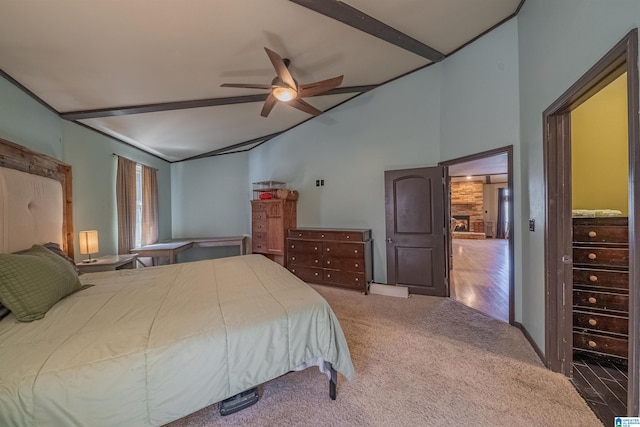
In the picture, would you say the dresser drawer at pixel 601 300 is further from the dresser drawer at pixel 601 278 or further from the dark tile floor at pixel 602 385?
the dark tile floor at pixel 602 385

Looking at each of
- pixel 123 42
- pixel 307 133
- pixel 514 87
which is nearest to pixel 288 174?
pixel 307 133

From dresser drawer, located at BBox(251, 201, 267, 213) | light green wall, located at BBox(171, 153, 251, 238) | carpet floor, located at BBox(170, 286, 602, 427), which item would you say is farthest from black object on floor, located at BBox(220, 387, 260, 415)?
light green wall, located at BBox(171, 153, 251, 238)

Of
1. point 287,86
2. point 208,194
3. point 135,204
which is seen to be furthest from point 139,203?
point 287,86

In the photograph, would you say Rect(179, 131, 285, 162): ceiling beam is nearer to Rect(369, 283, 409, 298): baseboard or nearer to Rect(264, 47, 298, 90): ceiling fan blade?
Rect(264, 47, 298, 90): ceiling fan blade

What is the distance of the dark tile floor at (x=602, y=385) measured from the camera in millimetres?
1571

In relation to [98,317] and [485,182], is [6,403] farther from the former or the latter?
[485,182]

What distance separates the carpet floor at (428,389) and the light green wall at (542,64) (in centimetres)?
43

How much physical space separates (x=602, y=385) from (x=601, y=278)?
0.77 m

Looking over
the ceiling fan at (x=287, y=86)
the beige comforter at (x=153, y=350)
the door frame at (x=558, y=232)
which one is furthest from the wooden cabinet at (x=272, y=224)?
the door frame at (x=558, y=232)

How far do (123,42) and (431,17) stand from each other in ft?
9.70

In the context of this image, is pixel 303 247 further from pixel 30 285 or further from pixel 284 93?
pixel 30 285

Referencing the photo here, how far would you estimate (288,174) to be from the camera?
536 centimetres

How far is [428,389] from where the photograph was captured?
176 centimetres

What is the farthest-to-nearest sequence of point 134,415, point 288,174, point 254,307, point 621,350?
1. point 288,174
2. point 621,350
3. point 254,307
4. point 134,415
